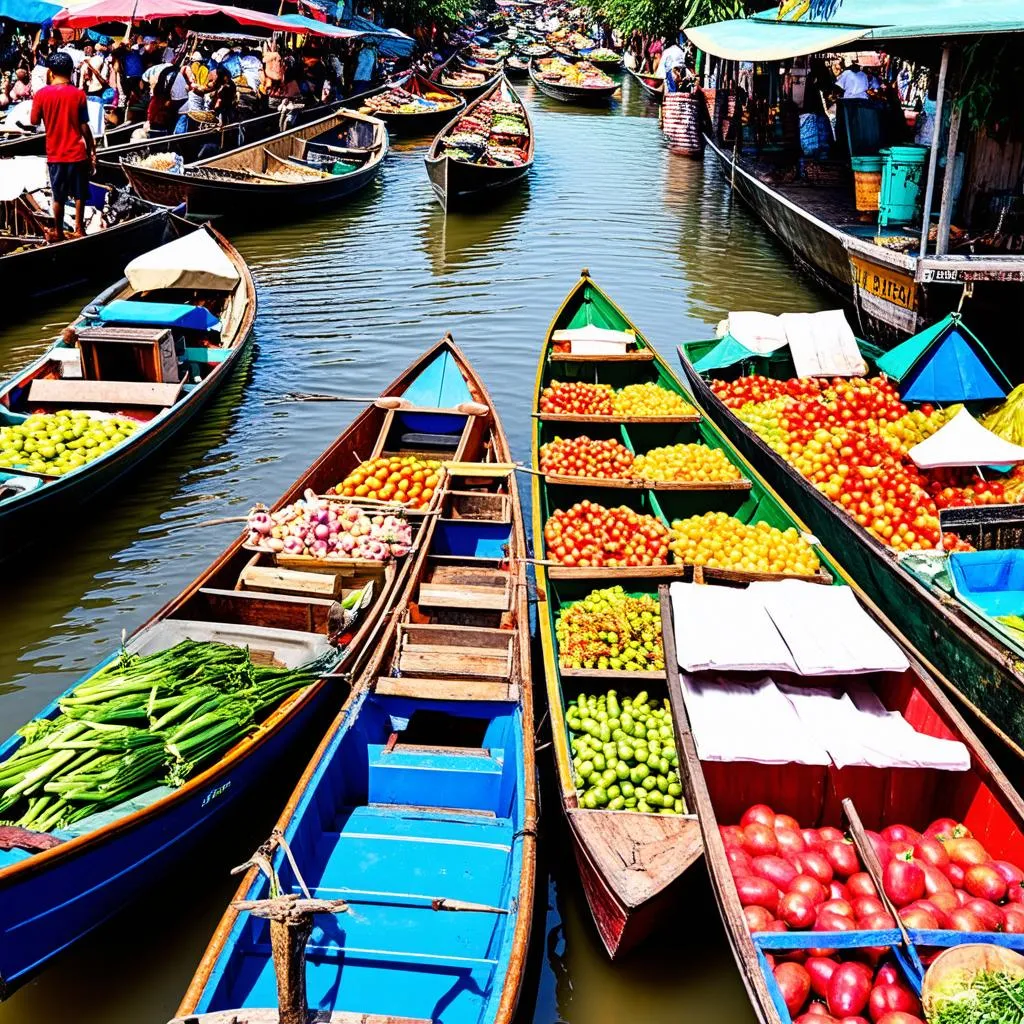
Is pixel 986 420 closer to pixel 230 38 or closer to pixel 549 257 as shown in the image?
pixel 549 257

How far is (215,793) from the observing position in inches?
196

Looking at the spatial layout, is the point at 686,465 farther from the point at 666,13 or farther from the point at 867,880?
the point at 666,13

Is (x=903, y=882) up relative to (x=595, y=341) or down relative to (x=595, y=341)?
down

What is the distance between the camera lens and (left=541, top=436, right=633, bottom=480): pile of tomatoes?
8.23 m

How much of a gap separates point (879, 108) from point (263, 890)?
16.9 meters

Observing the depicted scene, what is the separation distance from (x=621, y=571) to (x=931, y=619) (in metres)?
2.20

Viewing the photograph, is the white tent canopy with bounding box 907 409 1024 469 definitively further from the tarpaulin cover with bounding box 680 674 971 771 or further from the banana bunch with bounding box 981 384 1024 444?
the tarpaulin cover with bounding box 680 674 971 771

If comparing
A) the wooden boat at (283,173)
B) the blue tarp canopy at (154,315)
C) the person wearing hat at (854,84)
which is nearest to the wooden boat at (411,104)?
the wooden boat at (283,173)

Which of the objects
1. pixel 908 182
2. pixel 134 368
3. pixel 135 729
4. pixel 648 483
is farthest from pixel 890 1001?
pixel 908 182

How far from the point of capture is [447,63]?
136ft

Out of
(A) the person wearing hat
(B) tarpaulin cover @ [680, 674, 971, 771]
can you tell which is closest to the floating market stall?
(A) the person wearing hat

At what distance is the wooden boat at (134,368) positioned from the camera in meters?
7.97

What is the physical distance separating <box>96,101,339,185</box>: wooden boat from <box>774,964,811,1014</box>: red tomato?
58.3 ft

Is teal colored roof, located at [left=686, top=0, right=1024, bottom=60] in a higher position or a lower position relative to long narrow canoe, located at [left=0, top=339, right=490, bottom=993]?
higher
